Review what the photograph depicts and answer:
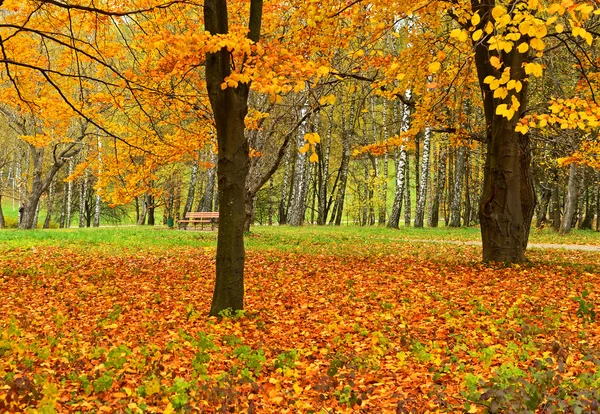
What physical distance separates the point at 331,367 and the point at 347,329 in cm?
163

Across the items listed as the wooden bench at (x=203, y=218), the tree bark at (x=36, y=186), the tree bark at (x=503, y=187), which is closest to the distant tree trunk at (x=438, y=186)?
the wooden bench at (x=203, y=218)

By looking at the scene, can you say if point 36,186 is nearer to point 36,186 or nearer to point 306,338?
point 36,186

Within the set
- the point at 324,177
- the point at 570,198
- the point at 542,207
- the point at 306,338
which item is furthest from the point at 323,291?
the point at 542,207

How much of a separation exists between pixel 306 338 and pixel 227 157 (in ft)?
9.34

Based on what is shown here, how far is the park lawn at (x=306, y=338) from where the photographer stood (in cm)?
432

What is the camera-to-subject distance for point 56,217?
45.4m

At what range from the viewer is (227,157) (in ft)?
23.2

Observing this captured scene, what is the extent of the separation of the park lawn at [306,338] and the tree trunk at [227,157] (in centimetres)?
55

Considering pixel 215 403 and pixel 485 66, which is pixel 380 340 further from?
pixel 485 66

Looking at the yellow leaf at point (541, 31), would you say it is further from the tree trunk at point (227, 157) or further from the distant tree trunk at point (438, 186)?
the distant tree trunk at point (438, 186)

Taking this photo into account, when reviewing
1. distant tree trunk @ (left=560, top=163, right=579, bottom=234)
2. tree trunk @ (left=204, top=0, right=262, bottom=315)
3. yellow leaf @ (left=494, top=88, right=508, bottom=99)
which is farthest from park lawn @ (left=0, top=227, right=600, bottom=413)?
distant tree trunk @ (left=560, top=163, right=579, bottom=234)

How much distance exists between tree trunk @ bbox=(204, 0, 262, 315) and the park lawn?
1.79 feet

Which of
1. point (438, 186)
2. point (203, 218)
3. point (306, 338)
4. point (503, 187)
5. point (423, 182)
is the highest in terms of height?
point (438, 186)

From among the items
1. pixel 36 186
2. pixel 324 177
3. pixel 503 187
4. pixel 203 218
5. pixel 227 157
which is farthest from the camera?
pixel 324 177
